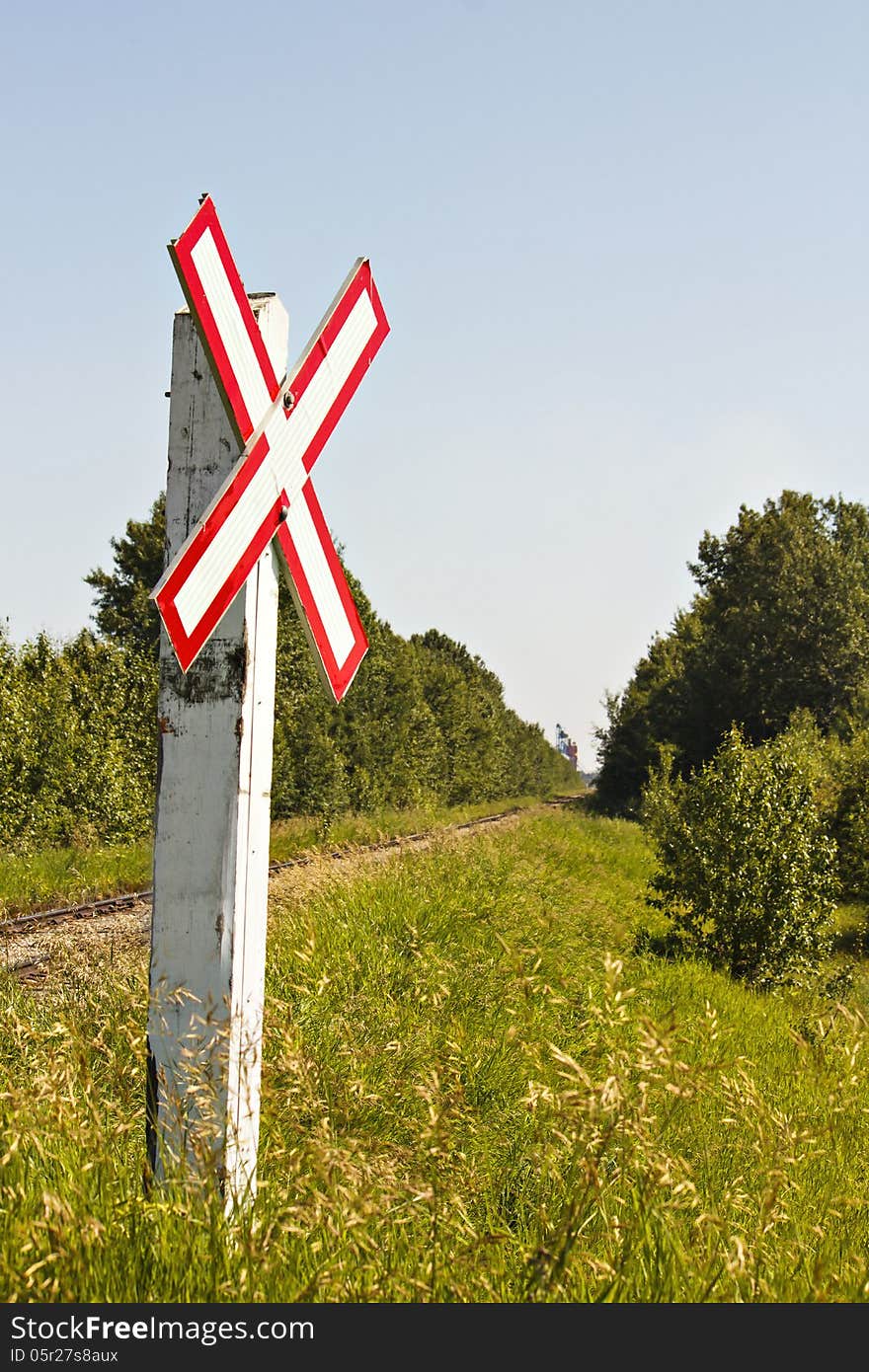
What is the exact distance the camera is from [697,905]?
1126cm

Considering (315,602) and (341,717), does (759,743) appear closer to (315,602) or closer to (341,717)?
(341,717)

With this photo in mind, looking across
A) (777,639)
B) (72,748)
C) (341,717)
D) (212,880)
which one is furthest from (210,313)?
(777,639)

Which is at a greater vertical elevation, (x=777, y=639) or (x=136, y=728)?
(x=777, y=639)

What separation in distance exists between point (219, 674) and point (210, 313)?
807 mm

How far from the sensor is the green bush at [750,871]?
10.9 m

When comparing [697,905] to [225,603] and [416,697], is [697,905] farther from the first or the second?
[416,697]

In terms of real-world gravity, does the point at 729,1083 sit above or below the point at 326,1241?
above

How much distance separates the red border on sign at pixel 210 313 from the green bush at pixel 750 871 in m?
9.47

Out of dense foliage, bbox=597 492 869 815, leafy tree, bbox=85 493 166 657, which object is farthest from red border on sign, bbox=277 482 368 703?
→ dense foliage, bbox=597 492 869 815

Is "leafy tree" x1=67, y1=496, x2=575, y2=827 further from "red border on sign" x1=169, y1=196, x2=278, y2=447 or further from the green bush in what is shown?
"red border on sign" x1=169, y1=196, x2=278, y2=447

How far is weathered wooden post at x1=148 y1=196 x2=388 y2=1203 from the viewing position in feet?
7.16

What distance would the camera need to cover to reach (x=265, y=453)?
2.29 meters

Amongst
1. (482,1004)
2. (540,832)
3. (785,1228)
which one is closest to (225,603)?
(785,1228)
